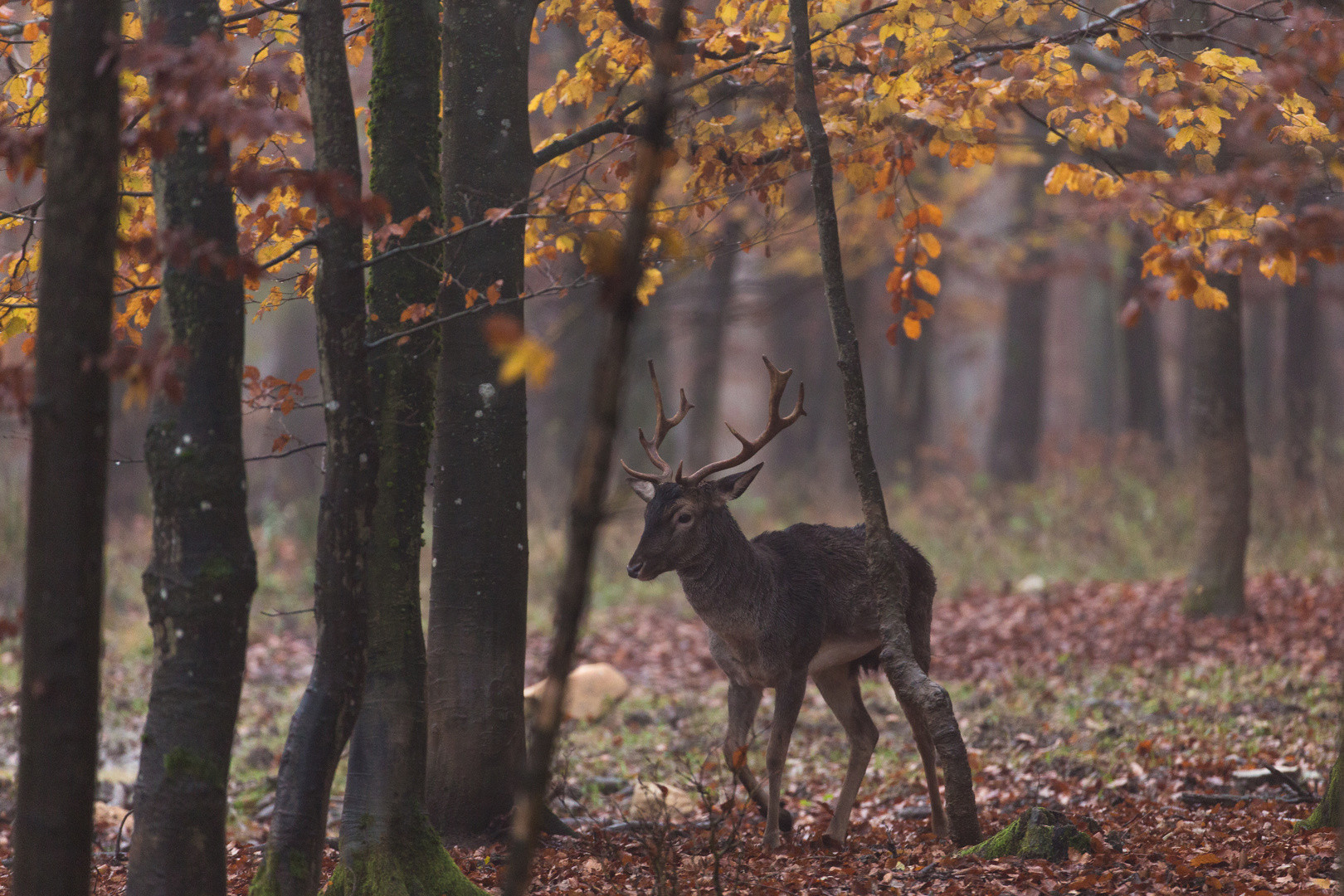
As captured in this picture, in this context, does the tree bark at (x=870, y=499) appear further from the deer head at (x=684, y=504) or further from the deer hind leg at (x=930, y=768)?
the deer hind leg at (x=930, y=768)

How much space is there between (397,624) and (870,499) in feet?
7.46

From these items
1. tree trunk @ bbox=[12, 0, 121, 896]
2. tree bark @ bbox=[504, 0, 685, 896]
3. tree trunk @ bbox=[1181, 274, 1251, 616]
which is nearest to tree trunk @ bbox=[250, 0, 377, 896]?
tree trunk @ bbox=[12, 0, 121, 896]

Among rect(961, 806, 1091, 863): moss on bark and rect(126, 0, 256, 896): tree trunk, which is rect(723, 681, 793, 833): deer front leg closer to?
rect(961, 806, 1091, 863): moss on bark

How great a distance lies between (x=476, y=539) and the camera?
584 cm

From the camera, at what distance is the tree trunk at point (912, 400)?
76.5 ft

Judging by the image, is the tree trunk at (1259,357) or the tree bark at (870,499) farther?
the tree trunk at (1259,357)

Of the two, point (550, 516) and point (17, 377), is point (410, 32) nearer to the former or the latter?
point (17, 377)

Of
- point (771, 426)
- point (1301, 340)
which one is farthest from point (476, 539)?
point (1301, 340)

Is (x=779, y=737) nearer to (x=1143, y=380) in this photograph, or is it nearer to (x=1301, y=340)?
(x=1301, y=340)

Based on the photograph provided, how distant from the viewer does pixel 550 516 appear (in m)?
16.7

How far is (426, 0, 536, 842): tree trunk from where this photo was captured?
5.82m

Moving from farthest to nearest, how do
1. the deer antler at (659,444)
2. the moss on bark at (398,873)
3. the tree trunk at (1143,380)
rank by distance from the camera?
the tree trunk at (1143,380)
the deer antler at (659,444)
the moss on bark at (398,873)

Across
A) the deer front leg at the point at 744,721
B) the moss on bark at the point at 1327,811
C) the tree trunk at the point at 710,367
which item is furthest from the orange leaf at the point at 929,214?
the tree trunk at the point at 710,367

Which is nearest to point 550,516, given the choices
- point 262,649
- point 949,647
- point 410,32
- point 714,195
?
point 262,649
